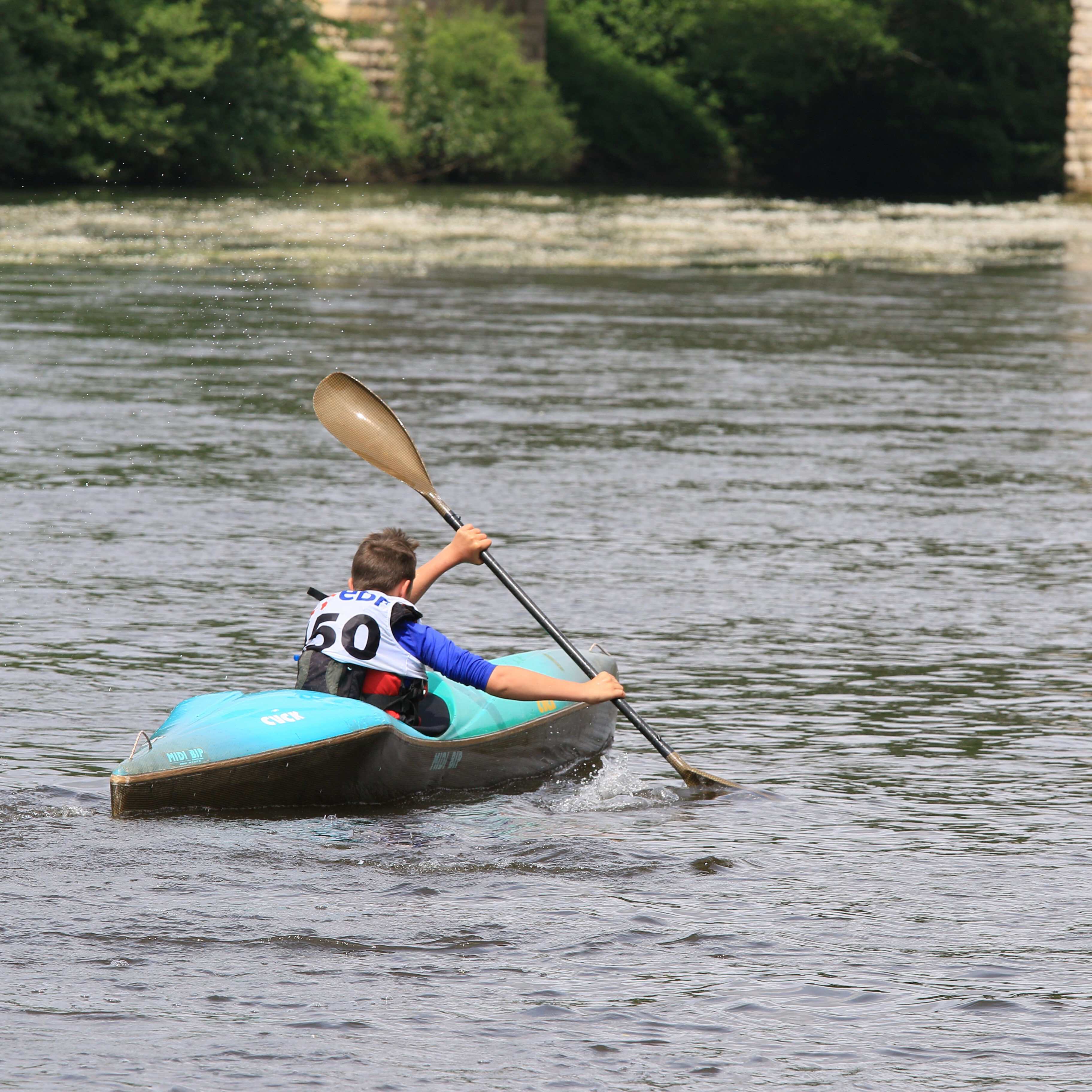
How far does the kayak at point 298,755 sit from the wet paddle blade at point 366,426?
1326mm

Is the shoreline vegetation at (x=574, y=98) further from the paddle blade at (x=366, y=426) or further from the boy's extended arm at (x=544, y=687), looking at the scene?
the boy's extended arm at (x=544, y=687)

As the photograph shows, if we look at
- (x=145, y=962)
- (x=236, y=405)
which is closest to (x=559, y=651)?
(x=145, y=962)

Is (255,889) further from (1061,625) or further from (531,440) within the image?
(531,440)

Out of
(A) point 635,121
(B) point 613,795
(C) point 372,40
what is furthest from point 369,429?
(A) point 635,121

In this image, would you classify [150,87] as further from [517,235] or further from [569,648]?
[569,648]

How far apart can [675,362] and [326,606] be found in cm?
997

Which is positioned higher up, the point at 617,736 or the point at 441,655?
the point at 441,655

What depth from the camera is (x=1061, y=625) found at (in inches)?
309

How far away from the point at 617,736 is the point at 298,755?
62.1 inches

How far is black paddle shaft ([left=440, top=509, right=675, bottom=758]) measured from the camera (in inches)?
240

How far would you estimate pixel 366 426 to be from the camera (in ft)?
23.4

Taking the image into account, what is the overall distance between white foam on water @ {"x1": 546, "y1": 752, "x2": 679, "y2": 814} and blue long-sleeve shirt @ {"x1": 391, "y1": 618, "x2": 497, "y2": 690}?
1.52ft

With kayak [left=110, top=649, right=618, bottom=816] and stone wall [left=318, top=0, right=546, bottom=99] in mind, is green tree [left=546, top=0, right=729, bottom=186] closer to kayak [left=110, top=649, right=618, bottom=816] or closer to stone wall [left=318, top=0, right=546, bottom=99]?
stone wall [left=318, top=0, right=546, bottom=99]

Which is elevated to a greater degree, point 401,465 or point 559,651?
point 401,465
